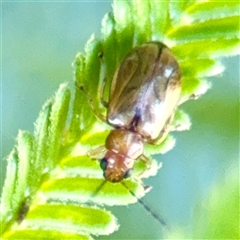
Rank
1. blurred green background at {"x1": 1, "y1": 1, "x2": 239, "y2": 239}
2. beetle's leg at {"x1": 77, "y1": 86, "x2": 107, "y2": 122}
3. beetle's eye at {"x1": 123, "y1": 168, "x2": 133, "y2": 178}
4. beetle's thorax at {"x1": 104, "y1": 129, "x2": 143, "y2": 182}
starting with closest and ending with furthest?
beetle's leg at {"x1": 77, "y1": 86, "x2": 107, "y2": 122} → beetle's eye at {"x1": 123, "y1": 168, "x2": 133, "y2": 178} → beetle's thorax at {"x1": 104, "y1": 129, "x2": 143, "y2": 182} → blurred green background at {"x1": 1, "y1": 1, "x2": 239, "y2": 239}

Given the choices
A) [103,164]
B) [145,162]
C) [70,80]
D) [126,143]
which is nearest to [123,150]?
[126,143]

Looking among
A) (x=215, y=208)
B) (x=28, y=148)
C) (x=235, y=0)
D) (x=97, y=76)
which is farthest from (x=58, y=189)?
(x=215, y=208)

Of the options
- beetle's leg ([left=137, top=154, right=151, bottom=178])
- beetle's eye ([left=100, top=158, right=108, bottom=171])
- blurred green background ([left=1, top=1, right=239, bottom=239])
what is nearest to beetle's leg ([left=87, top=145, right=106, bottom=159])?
beetle's eye ([left=100, top=158, right=108, bottom=171])

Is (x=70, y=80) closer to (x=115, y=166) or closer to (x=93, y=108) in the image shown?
(x=115, y=166)

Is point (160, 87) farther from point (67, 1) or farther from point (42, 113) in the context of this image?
point (67, 1)

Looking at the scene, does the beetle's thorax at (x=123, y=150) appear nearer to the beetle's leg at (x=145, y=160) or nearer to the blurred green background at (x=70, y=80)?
the beetle's leg at (x=145, y=160)

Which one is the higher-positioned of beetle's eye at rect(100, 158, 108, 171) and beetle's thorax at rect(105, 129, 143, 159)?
beetle's thorax at rect(105, 129, 143, 159)

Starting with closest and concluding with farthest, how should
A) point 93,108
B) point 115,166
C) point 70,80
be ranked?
point 93,108, point 115,166, point 70,80

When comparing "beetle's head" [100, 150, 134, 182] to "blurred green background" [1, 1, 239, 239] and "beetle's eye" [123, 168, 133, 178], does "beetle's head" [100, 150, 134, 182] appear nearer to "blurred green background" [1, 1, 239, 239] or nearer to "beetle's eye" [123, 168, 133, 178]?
"beetle's eye" [123, 168, 133, 178]
